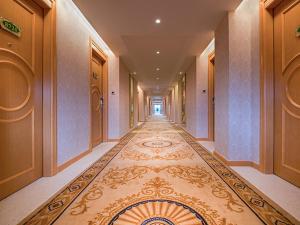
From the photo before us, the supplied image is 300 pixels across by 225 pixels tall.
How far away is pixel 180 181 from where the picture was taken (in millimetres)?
2365

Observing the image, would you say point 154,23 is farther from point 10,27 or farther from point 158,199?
point 158,199

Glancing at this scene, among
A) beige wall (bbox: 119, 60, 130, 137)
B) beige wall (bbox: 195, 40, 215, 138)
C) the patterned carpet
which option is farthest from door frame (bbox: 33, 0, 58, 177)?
beige wall (bbox: 195, 40, 215, 138)

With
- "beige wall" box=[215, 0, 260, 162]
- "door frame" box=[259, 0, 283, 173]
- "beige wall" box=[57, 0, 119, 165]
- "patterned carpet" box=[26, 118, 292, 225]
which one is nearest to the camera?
"patterned carpet" box=[26, 118, 292, 225]

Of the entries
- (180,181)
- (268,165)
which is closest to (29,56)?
(180,181)

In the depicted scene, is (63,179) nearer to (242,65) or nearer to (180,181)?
(180,181)

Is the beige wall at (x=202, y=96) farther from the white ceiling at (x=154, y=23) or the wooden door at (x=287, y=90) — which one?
the wooden door at (x=287, y=90)

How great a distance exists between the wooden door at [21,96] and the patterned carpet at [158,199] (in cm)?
66

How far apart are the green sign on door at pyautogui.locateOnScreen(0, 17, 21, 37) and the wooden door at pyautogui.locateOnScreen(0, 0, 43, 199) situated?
0.09 ft

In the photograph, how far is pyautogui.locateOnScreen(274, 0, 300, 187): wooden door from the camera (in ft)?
7.31

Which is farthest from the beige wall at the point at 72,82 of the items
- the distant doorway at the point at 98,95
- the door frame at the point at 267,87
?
the door frame at the point at 267,87

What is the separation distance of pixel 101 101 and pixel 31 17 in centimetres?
297

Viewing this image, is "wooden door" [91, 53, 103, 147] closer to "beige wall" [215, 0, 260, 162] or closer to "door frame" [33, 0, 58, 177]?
"door frame" [33, 0, 58, 177]

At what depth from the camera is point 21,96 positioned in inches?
85.5

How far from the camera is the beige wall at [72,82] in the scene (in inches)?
110
